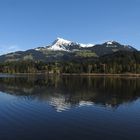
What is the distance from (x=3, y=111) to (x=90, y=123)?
1724 centimetres

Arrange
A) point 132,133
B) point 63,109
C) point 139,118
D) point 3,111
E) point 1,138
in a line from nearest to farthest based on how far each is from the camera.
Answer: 1. point 1,138
2. point 132,133
3. point 139,118
4. point 3,111
5. point 63,109

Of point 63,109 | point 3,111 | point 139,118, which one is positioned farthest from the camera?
point 63,109

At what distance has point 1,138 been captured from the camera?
33.8m

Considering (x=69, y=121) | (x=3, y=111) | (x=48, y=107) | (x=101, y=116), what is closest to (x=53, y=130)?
(x=69, y=121)

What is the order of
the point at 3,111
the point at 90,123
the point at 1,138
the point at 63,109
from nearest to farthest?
the point at 1,138 < the point at 90,123 < the point at 3,111 < the point at 63,109

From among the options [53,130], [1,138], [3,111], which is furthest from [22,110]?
[1,138]

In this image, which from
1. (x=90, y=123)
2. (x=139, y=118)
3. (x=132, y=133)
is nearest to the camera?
(x=132, y=133)

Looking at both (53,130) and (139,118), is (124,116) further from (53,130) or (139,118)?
(53,130)

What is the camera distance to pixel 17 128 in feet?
128

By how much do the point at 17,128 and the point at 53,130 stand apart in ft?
14.9

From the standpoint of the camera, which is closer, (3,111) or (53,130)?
(53,130)

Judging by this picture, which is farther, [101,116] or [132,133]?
[101,116]

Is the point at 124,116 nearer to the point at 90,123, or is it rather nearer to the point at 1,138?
the point at 90,123

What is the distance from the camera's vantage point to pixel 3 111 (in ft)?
173
